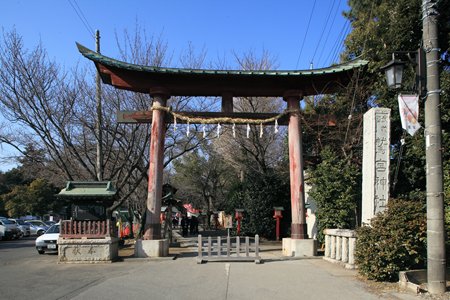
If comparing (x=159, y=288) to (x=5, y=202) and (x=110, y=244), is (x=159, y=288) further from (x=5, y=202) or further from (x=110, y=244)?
(x=5, y=202)

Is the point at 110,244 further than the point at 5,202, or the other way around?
the point at 5,202

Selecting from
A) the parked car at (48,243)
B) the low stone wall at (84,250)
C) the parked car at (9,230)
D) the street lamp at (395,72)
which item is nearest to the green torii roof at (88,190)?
the low stone wall at (84,250)

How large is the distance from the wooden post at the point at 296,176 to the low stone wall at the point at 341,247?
145cm

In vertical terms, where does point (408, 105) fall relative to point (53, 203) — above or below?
above

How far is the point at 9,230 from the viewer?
1297 inches

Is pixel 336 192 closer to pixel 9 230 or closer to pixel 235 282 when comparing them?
pixel 235 282

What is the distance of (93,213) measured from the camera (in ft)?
55.1

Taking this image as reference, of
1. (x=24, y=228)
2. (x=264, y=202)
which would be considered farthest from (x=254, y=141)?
(x=24, y=228)

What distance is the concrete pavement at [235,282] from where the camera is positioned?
8906 mm

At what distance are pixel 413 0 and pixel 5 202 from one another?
52705 mm

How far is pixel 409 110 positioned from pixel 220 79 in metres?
8.34

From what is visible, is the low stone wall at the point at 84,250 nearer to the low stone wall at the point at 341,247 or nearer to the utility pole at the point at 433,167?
the low stone wall at the point at 341,247

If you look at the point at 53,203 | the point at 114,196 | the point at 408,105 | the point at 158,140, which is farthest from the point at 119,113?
the point at 53,203

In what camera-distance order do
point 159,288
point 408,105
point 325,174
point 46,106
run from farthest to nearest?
point 46,106 < point 325,174 < point 159,288 < point 408,105
